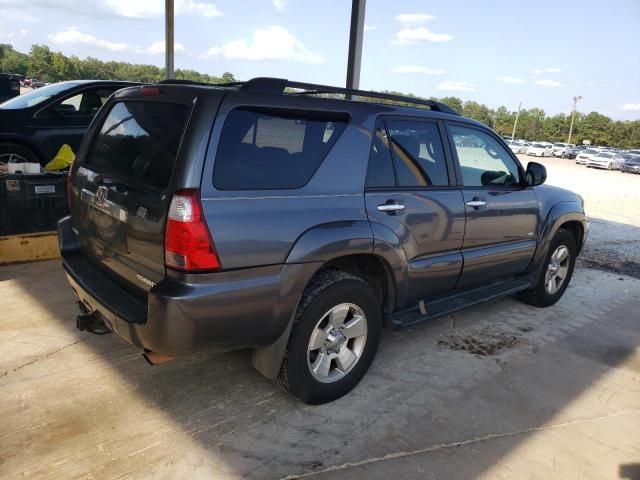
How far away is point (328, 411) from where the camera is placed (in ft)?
10.1

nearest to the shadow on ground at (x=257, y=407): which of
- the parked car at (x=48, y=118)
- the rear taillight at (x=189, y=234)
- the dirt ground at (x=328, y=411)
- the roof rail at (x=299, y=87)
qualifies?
the dirt ground at (x=328, y=411)

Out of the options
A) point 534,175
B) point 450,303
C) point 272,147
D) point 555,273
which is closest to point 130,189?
point 272,147

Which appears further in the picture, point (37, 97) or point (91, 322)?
point (37, 97)

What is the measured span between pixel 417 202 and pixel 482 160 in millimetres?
1204

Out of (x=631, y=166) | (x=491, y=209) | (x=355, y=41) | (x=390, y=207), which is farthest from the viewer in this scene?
(x=631, y=166)

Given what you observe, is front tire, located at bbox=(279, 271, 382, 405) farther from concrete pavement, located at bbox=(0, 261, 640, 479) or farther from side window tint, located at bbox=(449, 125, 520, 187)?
side window tint, located at bbox=(449, 125, 520, 187)

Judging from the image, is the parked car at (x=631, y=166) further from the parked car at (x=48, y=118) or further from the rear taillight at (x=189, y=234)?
the rear taillight at (x=189, y=234)

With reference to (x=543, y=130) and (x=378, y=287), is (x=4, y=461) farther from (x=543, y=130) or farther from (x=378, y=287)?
(x=543, y=130)

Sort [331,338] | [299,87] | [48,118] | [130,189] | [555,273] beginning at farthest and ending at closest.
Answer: [48,118] < [555,273] < [331,338] < [299,87] < [130,189]

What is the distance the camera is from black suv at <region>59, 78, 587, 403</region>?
97.0 inches

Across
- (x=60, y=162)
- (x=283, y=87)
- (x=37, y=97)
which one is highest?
(x=283, y=87)

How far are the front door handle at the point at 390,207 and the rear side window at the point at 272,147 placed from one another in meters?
0.51

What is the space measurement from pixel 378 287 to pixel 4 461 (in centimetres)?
229

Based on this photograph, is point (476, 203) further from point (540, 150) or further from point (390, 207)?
point (540, 150)
